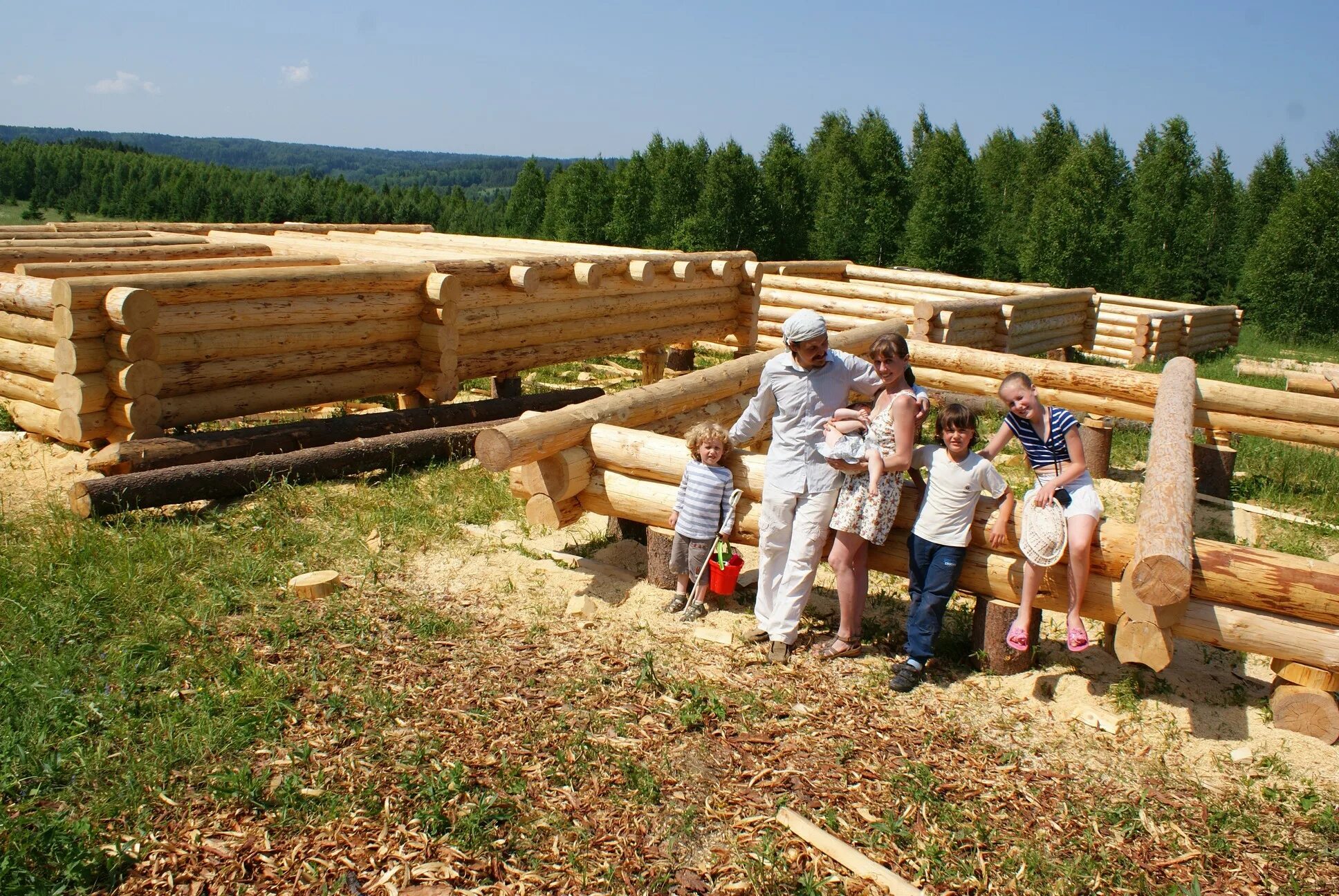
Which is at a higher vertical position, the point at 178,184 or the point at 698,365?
the point at 178,184

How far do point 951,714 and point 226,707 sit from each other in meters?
3.60

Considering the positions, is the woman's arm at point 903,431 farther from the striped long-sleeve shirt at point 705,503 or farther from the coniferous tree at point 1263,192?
the coniferous tree at point 1263,192

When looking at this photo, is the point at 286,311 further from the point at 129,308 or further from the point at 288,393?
the point at 129,308

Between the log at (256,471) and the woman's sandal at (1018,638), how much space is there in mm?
5616

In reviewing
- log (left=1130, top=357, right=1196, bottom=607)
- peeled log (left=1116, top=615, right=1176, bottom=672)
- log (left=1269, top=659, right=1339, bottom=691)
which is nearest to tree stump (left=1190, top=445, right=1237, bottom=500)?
log (left=1130, top=357, right=1196, bottom=607)

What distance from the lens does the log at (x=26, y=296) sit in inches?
327

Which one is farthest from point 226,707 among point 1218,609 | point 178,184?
point 178,184

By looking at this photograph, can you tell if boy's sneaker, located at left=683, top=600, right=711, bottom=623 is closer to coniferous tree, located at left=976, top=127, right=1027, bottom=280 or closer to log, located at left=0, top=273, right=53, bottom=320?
log, located at left=0, top=273, right=53, bottom=320

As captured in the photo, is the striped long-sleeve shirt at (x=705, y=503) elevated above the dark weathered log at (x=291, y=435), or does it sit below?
above

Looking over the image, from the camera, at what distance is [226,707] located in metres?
4.74

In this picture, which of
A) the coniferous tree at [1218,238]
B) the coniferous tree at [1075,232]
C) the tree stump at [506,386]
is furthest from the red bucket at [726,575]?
the coniferous tree at [1218,238]

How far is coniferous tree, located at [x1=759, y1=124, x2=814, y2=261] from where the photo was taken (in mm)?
33156

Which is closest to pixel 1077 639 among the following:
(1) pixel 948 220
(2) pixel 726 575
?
(2) pixel 726 575

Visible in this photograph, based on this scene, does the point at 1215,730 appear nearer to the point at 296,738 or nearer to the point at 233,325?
the point at 296,738
